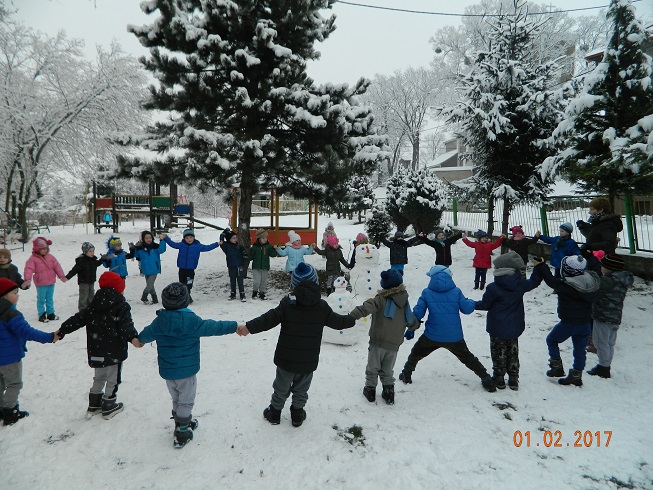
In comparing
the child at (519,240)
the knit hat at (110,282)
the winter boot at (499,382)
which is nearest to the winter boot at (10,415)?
the knit hat at (110,282)

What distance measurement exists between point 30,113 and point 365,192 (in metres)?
19.2

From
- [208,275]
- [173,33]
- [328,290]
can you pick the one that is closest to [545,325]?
[328,290]

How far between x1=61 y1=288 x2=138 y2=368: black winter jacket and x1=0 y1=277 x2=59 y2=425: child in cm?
28

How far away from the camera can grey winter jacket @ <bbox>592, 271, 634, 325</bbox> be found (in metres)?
4.99

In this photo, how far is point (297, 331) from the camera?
3885 millimetres

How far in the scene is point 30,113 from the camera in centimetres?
1631

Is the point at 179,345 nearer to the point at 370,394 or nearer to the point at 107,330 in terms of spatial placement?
the point at 107,330

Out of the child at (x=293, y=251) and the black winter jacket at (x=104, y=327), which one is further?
the child at (x=293, y=251)

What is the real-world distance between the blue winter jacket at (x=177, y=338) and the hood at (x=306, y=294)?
0.76 metres

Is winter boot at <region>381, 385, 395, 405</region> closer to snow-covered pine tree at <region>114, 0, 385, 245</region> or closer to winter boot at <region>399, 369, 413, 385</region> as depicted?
winter boot at <region>399, 369, 413, 385</region>

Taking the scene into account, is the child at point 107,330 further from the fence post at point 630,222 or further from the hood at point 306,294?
the fence post at point 630,222

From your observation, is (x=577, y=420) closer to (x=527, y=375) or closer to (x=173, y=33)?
(x=527, y=375)

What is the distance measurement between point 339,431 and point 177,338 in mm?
1845

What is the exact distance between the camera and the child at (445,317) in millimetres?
4711
